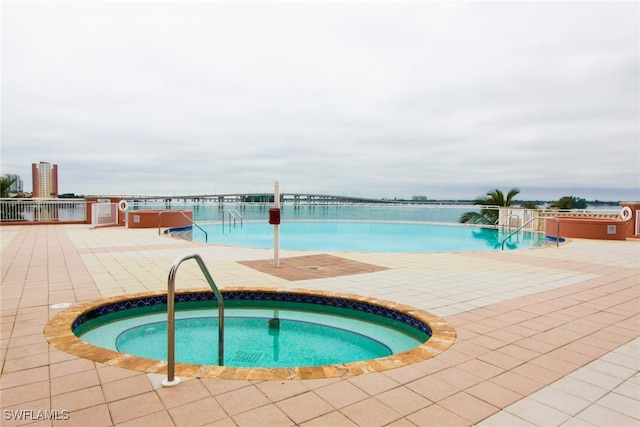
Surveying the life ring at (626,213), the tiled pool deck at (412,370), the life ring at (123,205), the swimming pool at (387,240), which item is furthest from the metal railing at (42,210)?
the life ring at (626,213)

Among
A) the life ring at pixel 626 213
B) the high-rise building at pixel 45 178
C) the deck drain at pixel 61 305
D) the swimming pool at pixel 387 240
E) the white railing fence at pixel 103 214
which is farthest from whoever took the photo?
the high-rise building at pixel 45 178

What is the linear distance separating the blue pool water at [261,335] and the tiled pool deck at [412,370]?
407 mm

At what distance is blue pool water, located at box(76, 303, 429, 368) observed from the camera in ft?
10.6

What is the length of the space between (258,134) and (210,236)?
1064 cm

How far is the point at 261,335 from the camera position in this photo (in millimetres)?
3779

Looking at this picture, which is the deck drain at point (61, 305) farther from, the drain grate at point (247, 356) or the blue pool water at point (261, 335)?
the drain grate at point (247, 356)

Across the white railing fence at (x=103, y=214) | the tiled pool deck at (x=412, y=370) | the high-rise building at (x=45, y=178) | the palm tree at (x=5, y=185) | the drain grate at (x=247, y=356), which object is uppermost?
the high-rise building at (x=45, y=178)

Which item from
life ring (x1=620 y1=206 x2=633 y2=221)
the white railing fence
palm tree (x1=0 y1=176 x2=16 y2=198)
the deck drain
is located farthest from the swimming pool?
palm tree (x1=0 y1=176 x2=16 y2=198)

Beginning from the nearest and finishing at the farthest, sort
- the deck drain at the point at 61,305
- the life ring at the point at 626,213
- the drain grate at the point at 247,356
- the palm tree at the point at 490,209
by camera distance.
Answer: the drain grate at the point at 247,356, the deck drain at the point at 61,305, the life ring at the point at 626,213, the palm tree at the point at 490,209

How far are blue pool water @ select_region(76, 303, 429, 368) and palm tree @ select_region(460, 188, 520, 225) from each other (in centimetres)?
1641

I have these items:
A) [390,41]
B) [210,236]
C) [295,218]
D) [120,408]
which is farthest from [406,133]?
[120,408]

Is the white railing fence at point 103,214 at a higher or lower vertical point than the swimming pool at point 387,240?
higher

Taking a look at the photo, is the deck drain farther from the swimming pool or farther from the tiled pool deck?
the swimming pool

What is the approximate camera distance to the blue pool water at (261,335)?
3.24 metres
